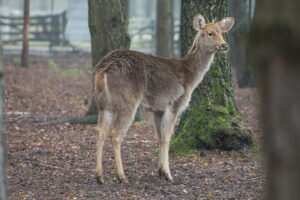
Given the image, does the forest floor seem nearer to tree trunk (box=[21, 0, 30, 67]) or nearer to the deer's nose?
the deer's nose

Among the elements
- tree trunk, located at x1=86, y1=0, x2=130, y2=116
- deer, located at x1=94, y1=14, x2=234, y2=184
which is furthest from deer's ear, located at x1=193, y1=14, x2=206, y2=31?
tree trunk, located at x1=86, y1=0, x2=130, y2=116

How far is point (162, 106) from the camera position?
324 inches

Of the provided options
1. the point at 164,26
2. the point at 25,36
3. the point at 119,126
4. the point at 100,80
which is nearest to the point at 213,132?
the point at 119,126

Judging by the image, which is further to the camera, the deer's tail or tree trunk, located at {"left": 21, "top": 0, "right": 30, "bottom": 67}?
tree trunk, located at {"left": 21, "top": 0, "right": 30, "bottom": 67}

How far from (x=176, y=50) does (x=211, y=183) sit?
78.3ft

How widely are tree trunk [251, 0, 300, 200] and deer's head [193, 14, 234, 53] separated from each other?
5.73 meters

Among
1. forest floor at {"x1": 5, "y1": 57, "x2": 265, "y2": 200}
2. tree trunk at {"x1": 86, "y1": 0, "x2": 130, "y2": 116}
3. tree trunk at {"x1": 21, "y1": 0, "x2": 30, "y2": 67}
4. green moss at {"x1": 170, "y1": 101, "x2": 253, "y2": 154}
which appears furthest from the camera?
tree trunk at {"x1": 21, "y1": 0, "x2": 30, "y2": 67}

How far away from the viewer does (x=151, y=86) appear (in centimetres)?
810

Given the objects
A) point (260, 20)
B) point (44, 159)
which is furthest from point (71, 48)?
point (260, 20)

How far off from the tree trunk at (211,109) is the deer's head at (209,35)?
0.56 m

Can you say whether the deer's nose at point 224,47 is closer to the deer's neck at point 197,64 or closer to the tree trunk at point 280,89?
the deer's neck at point 197,64

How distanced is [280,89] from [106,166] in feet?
19.4

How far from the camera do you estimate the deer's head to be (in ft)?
28.2

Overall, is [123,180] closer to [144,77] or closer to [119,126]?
[119,126]
